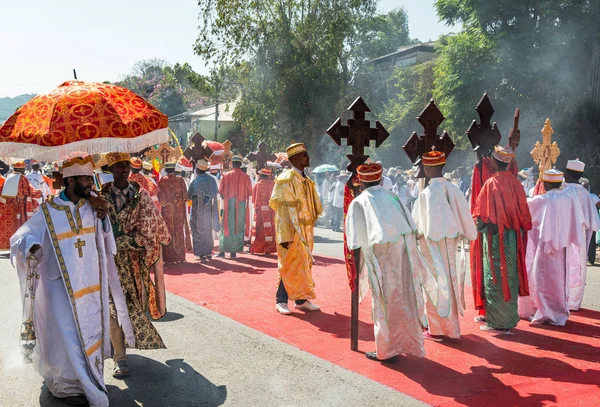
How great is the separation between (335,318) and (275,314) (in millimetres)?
754

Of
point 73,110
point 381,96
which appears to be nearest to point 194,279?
point 73,110

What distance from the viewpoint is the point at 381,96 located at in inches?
1467

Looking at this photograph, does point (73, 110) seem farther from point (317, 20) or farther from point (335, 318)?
point (317, 20)

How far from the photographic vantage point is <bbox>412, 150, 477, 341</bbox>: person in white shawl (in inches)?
265

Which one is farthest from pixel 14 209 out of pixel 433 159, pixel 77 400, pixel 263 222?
pixel 433 159

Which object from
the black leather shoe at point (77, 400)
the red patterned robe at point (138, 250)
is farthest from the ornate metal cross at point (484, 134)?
the black leather shoe at point (77, 400)

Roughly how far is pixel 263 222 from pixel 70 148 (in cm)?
947

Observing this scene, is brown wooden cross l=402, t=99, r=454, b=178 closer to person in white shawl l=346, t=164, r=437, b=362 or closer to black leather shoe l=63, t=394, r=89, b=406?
person in white shawl l=346, t=164, r=437, b=362

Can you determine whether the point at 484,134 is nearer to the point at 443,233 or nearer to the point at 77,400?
the point at 443,233

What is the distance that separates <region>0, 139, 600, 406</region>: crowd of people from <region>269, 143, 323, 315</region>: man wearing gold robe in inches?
0.6

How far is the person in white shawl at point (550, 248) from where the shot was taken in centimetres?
793

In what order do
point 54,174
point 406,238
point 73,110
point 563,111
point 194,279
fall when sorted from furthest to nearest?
1. point 563,111
2. point 194,279
3. point 406,238
4. point 54,174
5. point 73,110

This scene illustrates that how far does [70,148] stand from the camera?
4898 mm

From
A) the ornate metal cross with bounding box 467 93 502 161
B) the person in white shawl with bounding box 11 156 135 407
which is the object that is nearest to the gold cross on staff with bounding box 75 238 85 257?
the person in white shawl with bounding box 11 156 135 407
